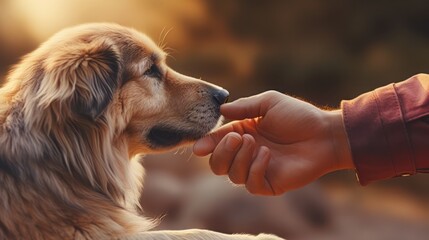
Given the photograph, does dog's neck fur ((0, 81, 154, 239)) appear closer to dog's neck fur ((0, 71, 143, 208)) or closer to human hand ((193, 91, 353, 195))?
dog's neck fur ((0, 71, 143, 208))

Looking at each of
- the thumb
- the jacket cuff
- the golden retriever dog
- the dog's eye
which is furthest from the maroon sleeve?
the dog's eye

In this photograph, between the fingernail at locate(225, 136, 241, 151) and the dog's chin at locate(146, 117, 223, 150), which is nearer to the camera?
the fingernail at locate(225, 136, 241, 151)

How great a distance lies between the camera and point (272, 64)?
4805mm

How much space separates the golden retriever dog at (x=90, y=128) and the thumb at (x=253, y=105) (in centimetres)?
11

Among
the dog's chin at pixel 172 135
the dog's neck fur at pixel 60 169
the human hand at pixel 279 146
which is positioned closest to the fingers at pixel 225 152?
the human hand at pixel 279 146

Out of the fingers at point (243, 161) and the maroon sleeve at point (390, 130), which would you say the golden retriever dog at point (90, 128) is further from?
the maroon sleeve at point (390, 130)

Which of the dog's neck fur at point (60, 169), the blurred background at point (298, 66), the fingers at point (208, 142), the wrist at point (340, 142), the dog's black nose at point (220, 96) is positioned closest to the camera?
the dog's neck fur at point (60, 169)

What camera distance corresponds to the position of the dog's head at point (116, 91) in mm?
2055

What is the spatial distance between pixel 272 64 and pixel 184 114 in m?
2.53

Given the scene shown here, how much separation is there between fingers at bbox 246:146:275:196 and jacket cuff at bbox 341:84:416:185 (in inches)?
10.1

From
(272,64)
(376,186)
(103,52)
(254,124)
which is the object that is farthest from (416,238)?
(103,52)

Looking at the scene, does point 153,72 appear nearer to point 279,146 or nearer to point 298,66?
point 279,146

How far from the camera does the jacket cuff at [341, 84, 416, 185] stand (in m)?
2.02

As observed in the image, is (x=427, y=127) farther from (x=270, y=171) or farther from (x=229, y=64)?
(x=229, y=64)
